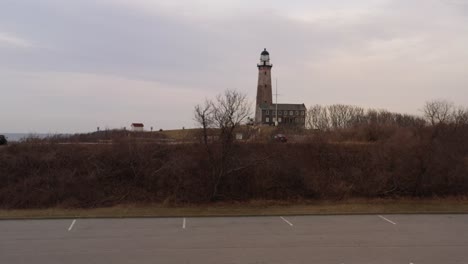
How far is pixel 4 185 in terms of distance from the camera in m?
27.9

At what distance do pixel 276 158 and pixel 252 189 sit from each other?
3440mm

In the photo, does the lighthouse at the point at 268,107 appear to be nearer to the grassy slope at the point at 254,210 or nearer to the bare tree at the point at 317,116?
the bare tree at the point at 317,116

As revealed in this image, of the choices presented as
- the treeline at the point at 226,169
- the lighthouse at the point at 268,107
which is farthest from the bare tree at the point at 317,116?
the treeline at the point at 226,169

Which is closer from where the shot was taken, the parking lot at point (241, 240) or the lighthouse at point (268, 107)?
the parking lot at point (241, 240)

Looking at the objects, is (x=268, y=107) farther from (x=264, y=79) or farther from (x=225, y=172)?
(x=225, y=172)

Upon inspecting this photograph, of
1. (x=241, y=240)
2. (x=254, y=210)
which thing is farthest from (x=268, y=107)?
(x=241, y=240)

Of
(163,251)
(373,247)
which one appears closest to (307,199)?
(373,247)

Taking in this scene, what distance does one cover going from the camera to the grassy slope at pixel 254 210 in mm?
20984

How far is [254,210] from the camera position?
23359 millimetres

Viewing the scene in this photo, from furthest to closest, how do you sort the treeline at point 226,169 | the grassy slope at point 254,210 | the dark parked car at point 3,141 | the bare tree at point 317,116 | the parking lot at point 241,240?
the bare tree at point 317,116, the dark parked car at point 3,141, the treeline at point 226,169, the grassy slope at point 254,210, the parking lot at point 241,240

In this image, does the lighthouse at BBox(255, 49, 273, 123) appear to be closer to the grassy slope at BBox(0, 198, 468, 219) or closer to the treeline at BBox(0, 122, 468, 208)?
the treeline at BBox(0, 122, 468, 208)

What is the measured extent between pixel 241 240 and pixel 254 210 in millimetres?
7942

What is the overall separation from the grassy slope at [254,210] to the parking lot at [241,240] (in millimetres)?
1400

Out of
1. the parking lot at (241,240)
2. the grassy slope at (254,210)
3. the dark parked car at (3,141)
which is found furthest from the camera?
the dark parked car at (3,141)
